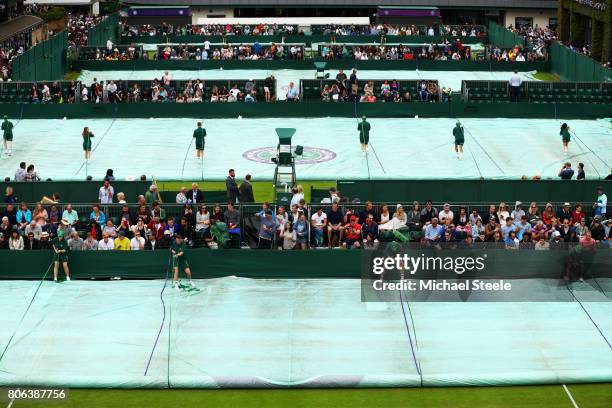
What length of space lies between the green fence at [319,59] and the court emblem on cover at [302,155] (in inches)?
816

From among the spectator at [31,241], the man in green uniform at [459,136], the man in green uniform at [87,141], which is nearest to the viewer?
the spectator at [31,241]

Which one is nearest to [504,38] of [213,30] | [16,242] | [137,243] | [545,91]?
[213,30]

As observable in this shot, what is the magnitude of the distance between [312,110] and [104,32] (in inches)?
1149

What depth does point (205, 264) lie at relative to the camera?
89.8ft

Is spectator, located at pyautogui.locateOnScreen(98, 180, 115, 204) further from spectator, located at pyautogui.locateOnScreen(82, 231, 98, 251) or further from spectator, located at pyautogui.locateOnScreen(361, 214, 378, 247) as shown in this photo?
spectator, located at pyautogui.locateOnScreen(361, 214, 378, 247)

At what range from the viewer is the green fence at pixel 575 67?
54.3 metres

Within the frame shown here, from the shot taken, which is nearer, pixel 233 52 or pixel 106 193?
pixel 106 193

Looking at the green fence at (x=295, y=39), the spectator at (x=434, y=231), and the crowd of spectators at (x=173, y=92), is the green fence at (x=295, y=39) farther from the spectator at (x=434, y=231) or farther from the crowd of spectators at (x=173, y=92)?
the spectator at (x=434, y=231)

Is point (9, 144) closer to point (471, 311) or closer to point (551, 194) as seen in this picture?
point (551, 194)

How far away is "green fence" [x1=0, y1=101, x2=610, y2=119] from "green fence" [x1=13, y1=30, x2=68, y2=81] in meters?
6.95

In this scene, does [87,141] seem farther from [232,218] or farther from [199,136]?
[232,218]

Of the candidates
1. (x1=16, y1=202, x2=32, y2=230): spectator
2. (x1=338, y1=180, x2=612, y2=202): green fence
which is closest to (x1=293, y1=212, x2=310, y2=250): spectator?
(x1=338, y1=180, x2=612, y2=202): green fence

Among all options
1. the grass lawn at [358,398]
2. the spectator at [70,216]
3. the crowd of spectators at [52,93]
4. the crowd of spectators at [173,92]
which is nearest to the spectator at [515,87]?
the crowd of spectators at [173,92]

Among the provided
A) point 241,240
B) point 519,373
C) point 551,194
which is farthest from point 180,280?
point 551,194
